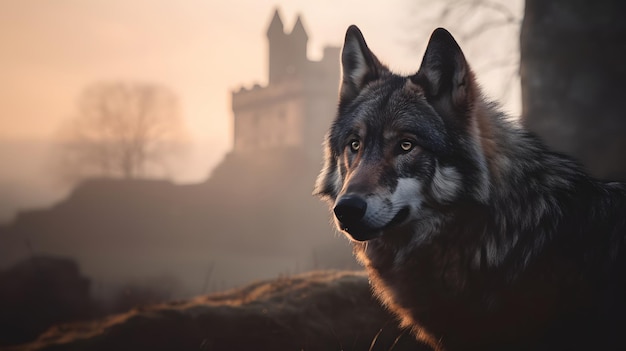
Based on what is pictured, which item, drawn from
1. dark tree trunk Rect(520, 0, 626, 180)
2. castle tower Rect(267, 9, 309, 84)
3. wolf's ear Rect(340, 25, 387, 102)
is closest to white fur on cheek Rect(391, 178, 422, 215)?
wolf's ear Rect(340, 25, 387, 102)

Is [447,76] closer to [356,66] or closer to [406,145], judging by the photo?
[406,145]

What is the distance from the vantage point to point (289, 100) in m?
51.0

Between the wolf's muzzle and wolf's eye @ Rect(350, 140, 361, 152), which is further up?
wolf's eye @ Rect(350, 140, 361, 152)

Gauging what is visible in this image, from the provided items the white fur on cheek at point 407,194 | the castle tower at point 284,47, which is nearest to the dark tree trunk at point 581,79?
the white fur on cheek at point 407,194

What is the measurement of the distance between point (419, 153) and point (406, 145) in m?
0.10

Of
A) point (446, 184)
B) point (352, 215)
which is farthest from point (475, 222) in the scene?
point (352, 215)

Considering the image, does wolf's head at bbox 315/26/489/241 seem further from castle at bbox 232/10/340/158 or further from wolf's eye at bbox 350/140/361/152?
castle at bbox 232/10/340/158

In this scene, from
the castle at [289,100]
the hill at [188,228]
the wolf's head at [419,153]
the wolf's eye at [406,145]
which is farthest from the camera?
the castle at [289,100]

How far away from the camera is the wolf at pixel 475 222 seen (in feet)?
10.3

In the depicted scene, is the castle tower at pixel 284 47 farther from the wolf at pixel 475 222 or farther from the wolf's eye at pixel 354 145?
the wolf at pixel 475 222

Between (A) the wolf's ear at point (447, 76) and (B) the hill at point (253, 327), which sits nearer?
(A) the wolf's ear at point (447, 76)

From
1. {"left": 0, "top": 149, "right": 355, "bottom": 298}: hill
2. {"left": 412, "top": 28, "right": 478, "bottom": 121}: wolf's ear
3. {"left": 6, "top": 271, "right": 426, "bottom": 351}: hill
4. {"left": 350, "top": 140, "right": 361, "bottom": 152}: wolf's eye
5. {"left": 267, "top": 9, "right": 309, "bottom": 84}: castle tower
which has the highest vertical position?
{"left": 267, "top": 9, "right": 309, "bottom": 84}: castle tower

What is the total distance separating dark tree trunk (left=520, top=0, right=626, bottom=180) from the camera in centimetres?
1049

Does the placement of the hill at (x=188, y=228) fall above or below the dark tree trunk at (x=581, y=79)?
below
